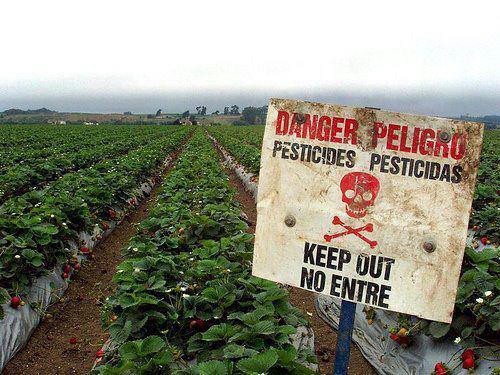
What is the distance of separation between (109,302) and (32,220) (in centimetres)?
231

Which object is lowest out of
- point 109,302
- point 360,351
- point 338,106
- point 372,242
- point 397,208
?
point 360,351

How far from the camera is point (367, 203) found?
70.4 inches

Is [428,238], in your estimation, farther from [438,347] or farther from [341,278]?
[438,347]

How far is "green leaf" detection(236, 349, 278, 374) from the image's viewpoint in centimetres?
230

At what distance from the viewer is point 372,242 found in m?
1.78

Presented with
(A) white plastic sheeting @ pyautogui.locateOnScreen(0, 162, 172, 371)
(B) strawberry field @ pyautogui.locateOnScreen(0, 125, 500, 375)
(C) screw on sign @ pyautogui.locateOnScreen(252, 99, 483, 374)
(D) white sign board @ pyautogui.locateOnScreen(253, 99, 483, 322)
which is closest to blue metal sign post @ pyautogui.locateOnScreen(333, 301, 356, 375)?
(C) screw on sign @ pyautogui.locateOnScreen(252, 99, 483, 374)

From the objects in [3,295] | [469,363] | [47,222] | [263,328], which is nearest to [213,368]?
[263,328]

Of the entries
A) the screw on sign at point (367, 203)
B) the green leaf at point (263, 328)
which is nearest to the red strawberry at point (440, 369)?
the green leaf at point (263, 328)

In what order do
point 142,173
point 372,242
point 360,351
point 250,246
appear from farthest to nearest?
1. point 142,173
2. point 250,246
3. point 360,351
4. point 372,242

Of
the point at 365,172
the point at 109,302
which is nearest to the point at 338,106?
the point at 365,172

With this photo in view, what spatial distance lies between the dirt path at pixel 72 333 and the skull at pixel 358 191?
3.13m

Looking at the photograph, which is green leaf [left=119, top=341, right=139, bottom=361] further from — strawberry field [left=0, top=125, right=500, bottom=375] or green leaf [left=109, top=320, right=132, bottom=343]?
green leaf [left=109, top=320, right=132, bottom=343]

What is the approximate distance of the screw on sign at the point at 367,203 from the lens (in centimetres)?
170

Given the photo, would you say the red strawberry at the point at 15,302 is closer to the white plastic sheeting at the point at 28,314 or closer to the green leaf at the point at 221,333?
the white plastic sheeting at the point at 28,314
